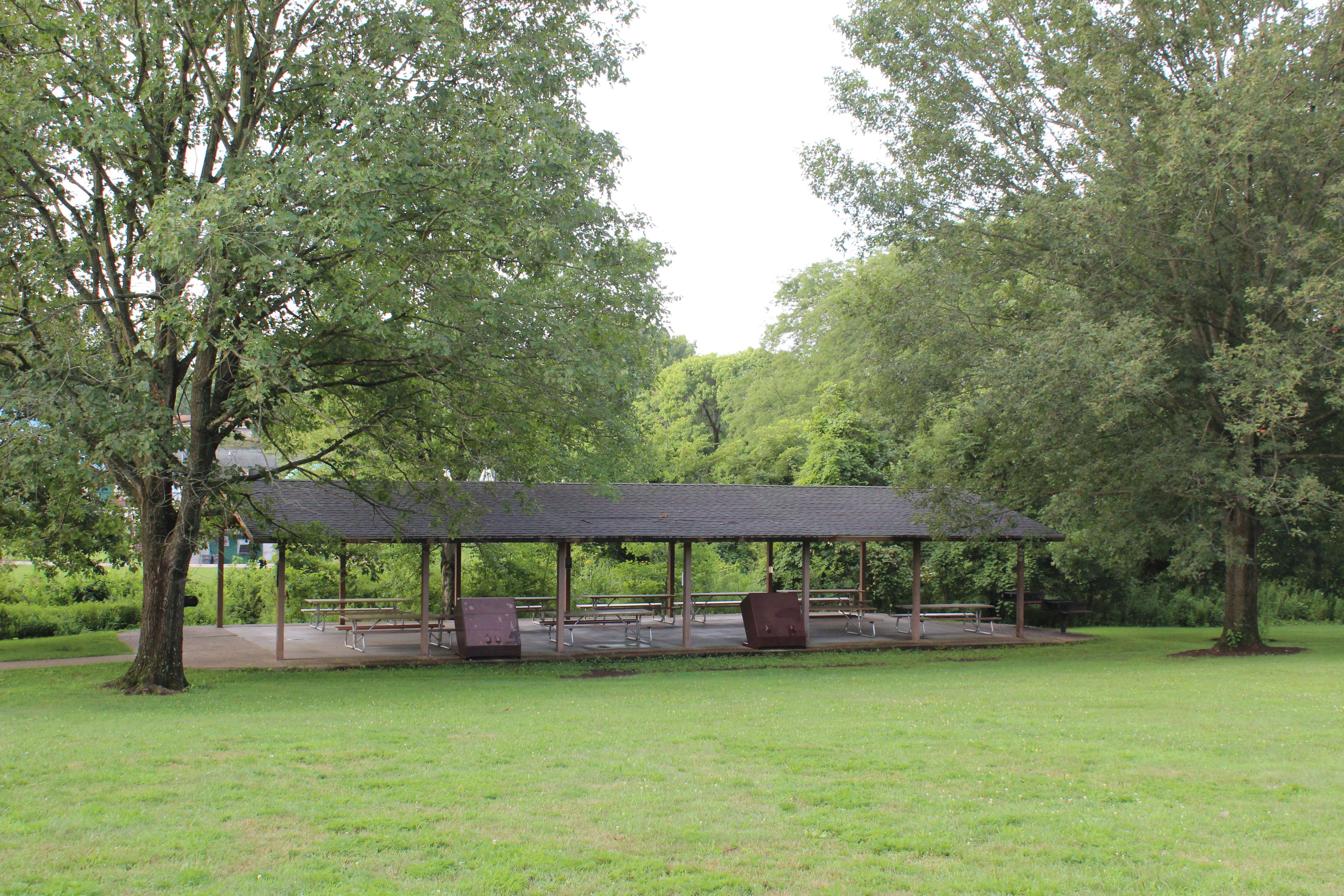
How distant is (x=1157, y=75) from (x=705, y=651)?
14.3 m

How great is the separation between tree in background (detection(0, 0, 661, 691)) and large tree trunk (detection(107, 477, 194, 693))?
5 centimetres

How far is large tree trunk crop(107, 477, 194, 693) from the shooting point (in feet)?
43.5

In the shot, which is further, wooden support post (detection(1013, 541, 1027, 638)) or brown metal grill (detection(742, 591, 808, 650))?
wooden support post (detection(1013, 541, 1027, 638))

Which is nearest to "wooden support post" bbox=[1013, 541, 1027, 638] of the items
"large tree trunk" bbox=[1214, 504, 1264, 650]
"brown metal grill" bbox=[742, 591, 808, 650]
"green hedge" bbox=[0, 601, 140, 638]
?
"large tree trunk" bbox=[1214, 504, 1264, 650]

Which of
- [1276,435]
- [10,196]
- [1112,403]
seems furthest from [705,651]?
[10,196]

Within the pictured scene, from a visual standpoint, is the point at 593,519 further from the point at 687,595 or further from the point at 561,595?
the point at 687,595

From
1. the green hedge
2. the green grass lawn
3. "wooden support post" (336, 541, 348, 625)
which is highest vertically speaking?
"wooden support post" (336, 541, 348, 625)

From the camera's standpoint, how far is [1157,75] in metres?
19.2

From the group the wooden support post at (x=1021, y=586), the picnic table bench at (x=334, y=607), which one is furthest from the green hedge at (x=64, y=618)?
the wooden support post at (x=1021, y=586)

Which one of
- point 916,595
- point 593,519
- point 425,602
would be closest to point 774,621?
point 916,595

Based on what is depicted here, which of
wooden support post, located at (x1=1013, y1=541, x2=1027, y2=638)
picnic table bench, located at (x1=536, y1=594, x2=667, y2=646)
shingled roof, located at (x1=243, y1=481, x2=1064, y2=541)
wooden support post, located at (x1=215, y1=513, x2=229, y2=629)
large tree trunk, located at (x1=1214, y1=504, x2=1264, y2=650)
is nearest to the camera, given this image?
shingled roof, located at (x1=243, y1=481, x2=1064, y2=541)

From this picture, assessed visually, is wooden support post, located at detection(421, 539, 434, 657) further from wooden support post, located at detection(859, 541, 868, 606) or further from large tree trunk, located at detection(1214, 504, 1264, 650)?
large tree trunk, located at detection(1214, 504, 1264, 650)

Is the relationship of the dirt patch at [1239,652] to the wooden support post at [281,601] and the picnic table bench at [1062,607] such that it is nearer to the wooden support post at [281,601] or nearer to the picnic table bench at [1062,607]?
the picnic table bench at [1062,607]

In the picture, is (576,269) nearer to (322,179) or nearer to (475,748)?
(322,179)
